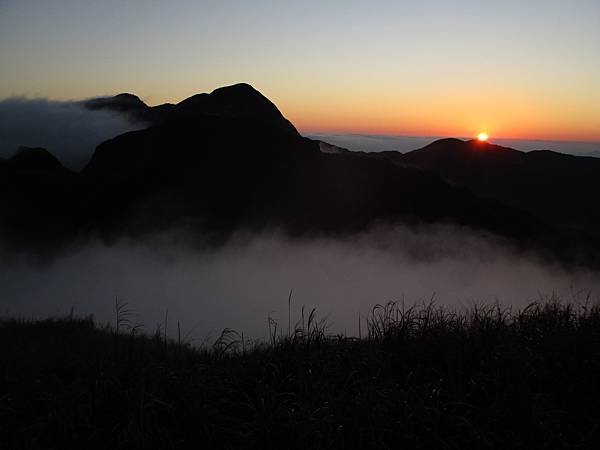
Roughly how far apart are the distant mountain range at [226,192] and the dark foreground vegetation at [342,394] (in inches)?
4475

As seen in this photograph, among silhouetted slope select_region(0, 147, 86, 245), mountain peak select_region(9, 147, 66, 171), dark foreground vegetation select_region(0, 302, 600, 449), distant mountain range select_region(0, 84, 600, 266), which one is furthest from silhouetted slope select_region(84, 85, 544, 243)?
dark foreground vegetation select_region(0, 302, 600, 449)

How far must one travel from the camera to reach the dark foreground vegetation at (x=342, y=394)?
4.84m

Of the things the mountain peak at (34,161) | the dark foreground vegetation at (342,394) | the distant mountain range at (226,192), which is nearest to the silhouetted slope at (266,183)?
the distant mountain range at (226,192)

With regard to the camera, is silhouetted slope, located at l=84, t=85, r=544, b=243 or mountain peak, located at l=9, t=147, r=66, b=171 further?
mountain peak, located at l=9, t=147, r=66, b=171

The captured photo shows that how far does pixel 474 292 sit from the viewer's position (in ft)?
452

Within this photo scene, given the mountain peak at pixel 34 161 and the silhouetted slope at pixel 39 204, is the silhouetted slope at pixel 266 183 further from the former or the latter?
the mountain peak at pixel 34 161

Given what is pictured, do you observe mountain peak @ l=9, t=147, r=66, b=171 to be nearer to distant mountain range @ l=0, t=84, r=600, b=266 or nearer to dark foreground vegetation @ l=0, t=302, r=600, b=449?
distant mountain range @ l=0, t=84, r=600, b=266

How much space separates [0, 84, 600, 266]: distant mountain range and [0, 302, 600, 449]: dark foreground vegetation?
114 meters

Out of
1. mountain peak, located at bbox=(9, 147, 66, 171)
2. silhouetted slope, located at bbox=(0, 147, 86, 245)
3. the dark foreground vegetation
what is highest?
mountain peak, located at bbox=(9, 147, 66, 171)

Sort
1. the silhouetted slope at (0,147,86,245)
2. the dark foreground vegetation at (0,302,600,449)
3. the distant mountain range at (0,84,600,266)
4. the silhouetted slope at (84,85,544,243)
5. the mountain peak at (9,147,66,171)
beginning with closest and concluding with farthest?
1. the dark foreground vegetation at (0,302,600,449)
2. the silhouetted slope at (0,147,86,245)
3. the distant mountain range at (0,84,600,266)
4. the silhouetted slope at (84,85,544,243)
5. the mountain peak at (9,147,66,171)

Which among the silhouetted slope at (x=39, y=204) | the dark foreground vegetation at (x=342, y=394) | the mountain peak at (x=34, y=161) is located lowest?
the silhouetted slope at (x=39, y=204)

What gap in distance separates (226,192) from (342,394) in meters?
118

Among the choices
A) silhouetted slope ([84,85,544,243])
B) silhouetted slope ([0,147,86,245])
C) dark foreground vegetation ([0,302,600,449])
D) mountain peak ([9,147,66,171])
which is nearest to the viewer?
dark foreground vegetation ([0,302,600,449])

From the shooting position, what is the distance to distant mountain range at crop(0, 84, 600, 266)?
114 m
